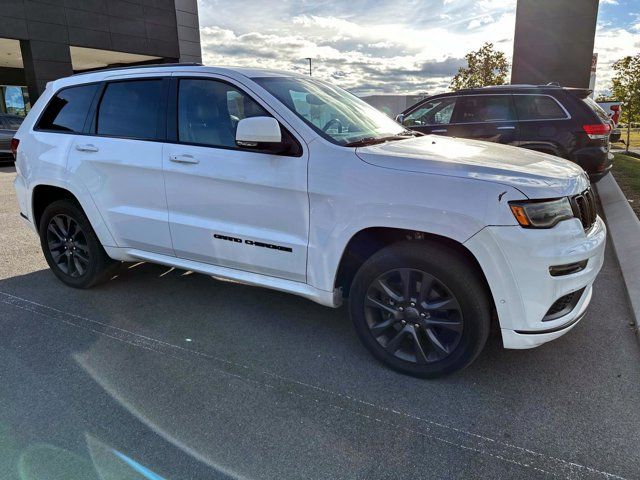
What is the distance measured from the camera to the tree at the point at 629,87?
56.6 ft

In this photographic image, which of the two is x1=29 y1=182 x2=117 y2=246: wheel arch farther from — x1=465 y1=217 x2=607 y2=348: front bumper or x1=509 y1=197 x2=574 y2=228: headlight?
x1=509 y1=197 x2=574 y2=228: headlight

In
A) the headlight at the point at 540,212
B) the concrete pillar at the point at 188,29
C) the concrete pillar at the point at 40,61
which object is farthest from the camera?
the concrete pillar at the point at 188,29

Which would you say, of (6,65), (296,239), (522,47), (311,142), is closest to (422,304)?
(296,239)

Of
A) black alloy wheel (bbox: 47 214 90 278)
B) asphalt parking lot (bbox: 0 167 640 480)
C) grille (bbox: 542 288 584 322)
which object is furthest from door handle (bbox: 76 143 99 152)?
grille (bbox: 542 288 584 322)

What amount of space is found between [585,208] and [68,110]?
4.34 metres

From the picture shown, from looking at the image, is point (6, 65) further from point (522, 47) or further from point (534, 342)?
point (534, 342)

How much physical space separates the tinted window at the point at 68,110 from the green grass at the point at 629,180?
6.84 metres

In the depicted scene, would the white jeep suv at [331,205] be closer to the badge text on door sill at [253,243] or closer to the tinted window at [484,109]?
the badge text on door sill at [253,243]

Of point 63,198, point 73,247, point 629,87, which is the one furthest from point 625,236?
point 629,87

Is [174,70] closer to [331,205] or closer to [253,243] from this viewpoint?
[253,243]

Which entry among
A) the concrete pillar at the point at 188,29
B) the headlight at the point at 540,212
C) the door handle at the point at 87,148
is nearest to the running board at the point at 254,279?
the door handle at the point at 87,148

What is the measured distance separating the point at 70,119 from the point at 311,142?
260 cm

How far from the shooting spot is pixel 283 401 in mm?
2801

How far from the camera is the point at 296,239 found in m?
3.17
